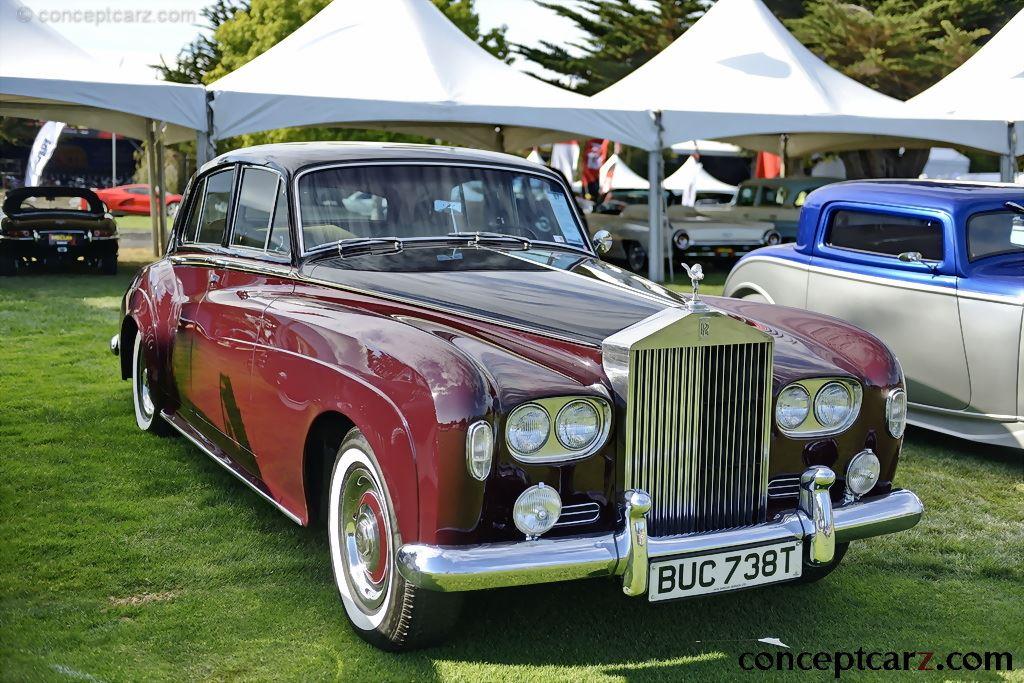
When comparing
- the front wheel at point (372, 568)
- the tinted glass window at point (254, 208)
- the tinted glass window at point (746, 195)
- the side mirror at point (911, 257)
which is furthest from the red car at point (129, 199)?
the front wheel at point (372, 568)

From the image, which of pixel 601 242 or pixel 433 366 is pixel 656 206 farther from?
pixel 433 366

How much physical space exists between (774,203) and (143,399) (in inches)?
536

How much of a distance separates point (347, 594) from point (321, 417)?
0.63 m

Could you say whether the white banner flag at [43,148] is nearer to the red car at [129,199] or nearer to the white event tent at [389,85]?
the white event tent at [389,85]

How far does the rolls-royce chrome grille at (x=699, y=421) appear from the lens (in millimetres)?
3209

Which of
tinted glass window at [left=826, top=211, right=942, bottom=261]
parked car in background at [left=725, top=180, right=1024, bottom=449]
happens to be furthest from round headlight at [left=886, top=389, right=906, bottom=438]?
tinted glass window at [left=826, top=211, right=942, bottom=261]

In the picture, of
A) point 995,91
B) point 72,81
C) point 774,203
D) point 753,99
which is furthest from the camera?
point 774,203

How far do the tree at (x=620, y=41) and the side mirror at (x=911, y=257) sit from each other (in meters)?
25.8

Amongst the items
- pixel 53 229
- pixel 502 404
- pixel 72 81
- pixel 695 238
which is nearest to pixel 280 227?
pixel 502 404

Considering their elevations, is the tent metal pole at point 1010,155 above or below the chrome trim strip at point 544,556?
above

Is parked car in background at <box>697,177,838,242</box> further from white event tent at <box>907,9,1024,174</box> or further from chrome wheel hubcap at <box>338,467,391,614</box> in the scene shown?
chrome wheel hubcap at <box>338,467,391,614</box>

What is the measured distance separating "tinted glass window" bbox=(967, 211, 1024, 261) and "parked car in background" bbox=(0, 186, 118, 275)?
1244 centimetres

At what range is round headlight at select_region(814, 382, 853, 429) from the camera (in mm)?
3605

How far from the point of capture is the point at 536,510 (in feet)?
10.1
